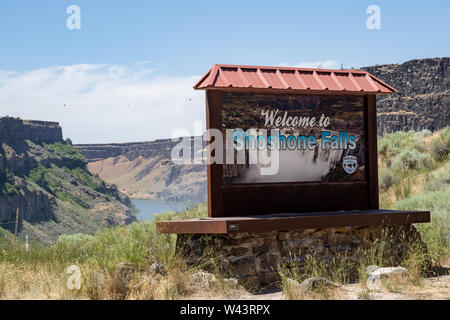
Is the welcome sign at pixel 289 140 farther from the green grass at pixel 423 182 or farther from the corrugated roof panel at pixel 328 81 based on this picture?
the green grass at pixel 423 182

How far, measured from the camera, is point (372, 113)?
10047 millimetres

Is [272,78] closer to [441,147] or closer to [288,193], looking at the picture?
[288,193]

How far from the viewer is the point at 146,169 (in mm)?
180000

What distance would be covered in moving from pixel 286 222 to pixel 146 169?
174 metres

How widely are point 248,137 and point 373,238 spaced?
A: 282 cm

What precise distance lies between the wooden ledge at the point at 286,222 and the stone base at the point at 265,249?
225mm

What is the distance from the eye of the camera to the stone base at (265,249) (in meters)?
8.39

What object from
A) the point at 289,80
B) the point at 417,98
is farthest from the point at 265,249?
the point at 417,98

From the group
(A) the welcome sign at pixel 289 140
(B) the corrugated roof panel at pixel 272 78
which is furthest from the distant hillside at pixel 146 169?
(B) the corrugated roof panel at pixel 272 78

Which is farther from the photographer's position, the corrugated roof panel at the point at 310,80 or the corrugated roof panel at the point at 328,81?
the corrugated roof panel at the point at 328,81

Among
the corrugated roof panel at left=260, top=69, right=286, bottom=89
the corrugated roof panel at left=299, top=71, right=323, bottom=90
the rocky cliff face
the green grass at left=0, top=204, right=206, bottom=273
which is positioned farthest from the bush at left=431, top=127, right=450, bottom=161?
the rocky cliff face

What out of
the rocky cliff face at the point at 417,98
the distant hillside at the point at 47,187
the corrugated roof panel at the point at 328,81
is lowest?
the distant hillside at the point at 47,187

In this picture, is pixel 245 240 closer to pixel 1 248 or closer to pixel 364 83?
pixel 364 83

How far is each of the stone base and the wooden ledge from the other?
0.22 metres
